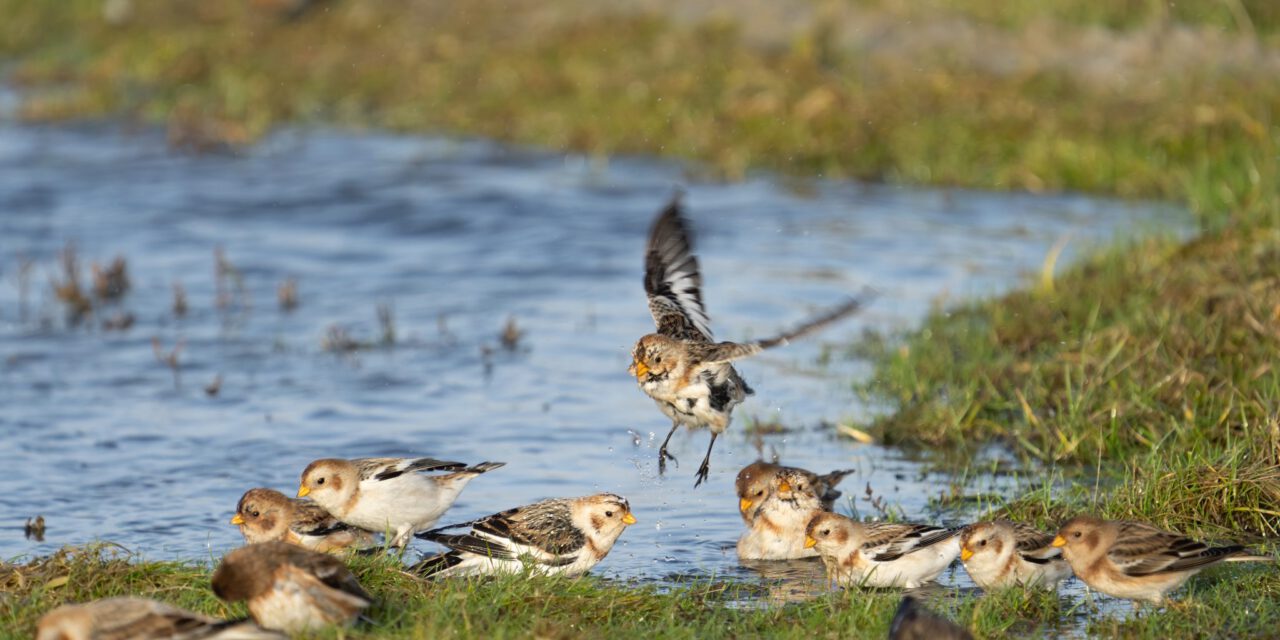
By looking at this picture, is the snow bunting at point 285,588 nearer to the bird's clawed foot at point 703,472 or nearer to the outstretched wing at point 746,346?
the outstretched wing at point 746,346

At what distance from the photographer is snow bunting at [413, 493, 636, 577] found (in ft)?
28.3

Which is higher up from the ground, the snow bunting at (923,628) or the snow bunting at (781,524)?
the snow bunting at (923,628)

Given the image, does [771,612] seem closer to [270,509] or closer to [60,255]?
[270,509]

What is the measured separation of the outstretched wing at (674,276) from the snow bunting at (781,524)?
4.07 ft

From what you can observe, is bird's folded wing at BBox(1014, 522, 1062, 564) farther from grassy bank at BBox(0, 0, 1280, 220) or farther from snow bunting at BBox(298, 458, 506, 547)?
grassy bank at BBox(0, 0, 1280, 220)

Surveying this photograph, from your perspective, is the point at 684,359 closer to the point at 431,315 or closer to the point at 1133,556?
the point at 1133,556

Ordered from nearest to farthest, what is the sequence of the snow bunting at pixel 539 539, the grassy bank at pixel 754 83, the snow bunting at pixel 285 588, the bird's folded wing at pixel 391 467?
the snow bunting at pixel 285 588 → the snow bunting at pixel 539 539 → the bird's folded wing at pixel 391 467 → the grassy bank at pixel 754 83

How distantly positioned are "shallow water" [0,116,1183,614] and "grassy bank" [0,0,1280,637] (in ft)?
1.96

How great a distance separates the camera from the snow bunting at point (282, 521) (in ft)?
29.4

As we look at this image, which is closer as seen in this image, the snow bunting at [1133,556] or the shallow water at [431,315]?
the snow bunting at [1133,556]

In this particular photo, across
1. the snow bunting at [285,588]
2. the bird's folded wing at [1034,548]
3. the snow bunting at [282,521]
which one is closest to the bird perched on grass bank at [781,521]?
the bird's folded wing at [1034,548]

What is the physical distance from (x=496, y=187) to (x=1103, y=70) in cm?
734

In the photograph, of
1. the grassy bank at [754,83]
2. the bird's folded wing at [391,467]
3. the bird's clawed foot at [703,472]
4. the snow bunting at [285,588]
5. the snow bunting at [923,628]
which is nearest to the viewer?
the snow bunting at [923,628]

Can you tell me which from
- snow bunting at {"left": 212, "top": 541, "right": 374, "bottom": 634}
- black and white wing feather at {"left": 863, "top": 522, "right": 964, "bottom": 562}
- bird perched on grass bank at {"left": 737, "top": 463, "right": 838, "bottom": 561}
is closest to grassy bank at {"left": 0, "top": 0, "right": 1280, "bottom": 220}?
bird perched on grass bank at {"left": 737, "top": 463, "right": 838, "bottom": 561}
